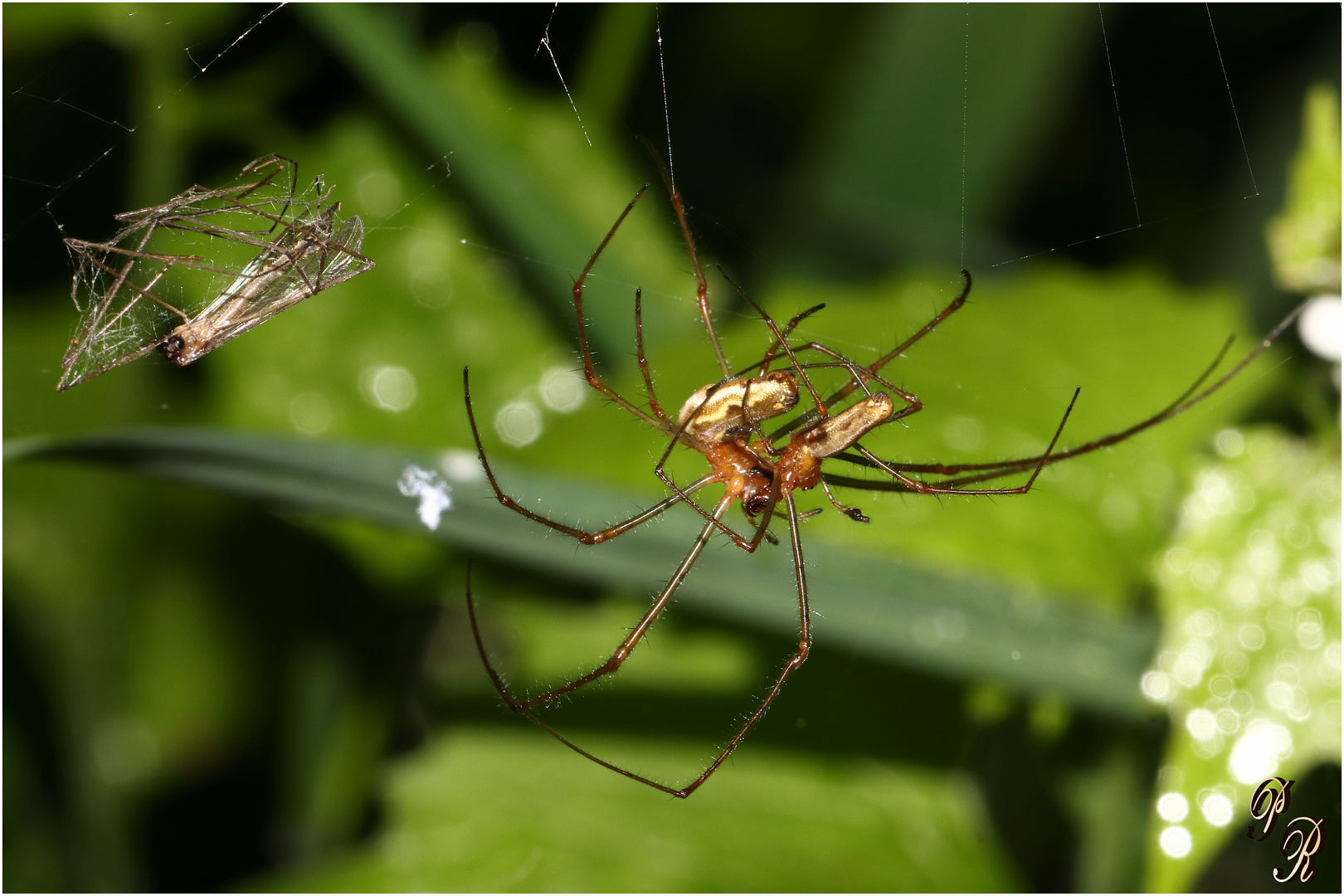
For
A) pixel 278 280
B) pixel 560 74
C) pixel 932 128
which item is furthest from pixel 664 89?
pixel 278 280

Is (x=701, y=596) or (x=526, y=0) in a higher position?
(x=526, y=0)

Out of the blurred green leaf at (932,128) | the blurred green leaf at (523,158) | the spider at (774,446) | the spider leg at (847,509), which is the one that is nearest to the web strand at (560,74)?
the blurred green leaf at (523,158)

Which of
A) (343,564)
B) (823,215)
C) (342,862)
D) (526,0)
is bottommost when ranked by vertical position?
(342,862)

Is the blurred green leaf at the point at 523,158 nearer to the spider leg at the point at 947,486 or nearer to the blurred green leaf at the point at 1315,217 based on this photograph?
the spider leg at the point at 947,486

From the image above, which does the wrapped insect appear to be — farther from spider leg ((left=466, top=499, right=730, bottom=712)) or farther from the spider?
spider leg ((left=466, top=499, right=730, bottom=712))

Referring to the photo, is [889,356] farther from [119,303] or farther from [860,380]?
[119,303]

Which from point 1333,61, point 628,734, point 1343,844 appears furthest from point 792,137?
point 1343,844

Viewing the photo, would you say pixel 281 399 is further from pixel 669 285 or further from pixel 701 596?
pixel 701 596
